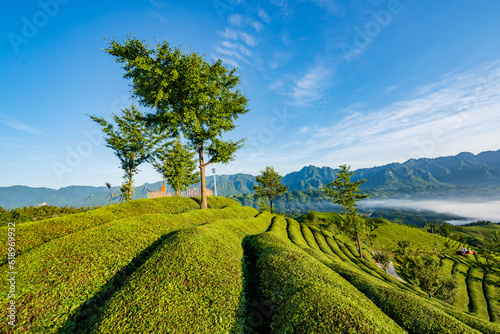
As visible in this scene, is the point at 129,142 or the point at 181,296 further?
the point at 129,142

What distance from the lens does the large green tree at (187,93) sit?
2011 centimetres

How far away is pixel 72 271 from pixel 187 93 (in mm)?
19816

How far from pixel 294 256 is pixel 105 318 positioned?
→ 8.55 metres

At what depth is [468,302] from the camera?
41875 mm

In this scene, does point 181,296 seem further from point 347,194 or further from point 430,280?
point 430,280

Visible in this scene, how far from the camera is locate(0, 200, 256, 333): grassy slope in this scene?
5.71 m

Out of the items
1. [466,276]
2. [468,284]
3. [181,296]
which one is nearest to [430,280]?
[468,284]

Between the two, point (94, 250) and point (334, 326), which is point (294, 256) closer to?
point (334, 326)

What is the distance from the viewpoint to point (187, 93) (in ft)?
73.4

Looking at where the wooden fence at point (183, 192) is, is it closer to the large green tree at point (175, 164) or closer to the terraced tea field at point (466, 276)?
the large green tree at point (175, 164)

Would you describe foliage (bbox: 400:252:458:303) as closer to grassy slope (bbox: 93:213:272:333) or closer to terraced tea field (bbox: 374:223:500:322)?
terraced tea field (bbox: 374:223:500:322)

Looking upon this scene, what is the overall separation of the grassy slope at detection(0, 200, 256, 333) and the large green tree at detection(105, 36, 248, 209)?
13.4 metres

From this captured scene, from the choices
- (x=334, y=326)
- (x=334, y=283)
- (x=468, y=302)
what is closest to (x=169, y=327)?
(x=334, y=326)

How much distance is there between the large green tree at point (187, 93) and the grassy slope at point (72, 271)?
44.0 feet
